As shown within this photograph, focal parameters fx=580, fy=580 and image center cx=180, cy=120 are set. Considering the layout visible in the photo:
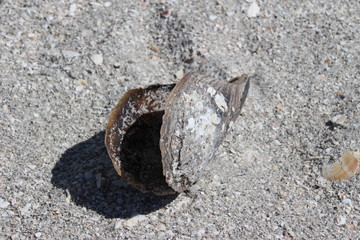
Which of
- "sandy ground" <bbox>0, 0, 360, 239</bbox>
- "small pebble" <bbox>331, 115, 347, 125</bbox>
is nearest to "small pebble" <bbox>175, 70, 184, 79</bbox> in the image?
"sandy ground" <bbox>0, 0, 360, 239</bbox>

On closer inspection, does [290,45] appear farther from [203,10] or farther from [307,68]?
[203,10]

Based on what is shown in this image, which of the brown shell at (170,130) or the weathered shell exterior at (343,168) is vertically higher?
the brown shell at (170,130)

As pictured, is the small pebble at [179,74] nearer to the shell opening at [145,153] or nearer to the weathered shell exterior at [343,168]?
the shell opening at [145,153]

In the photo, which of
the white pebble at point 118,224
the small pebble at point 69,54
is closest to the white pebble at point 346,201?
the white pebble at point 118,224

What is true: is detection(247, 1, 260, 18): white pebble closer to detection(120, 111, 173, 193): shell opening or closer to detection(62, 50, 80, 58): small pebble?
detection(62, 50, 80, 58): small pebble

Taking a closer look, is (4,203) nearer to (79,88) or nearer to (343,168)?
(79,88)

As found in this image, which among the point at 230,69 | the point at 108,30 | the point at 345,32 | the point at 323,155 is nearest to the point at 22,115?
the point at 108,30

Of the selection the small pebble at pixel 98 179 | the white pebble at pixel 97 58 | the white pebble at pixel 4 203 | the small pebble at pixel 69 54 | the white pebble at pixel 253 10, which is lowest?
the white pebble at pixel 4 203
